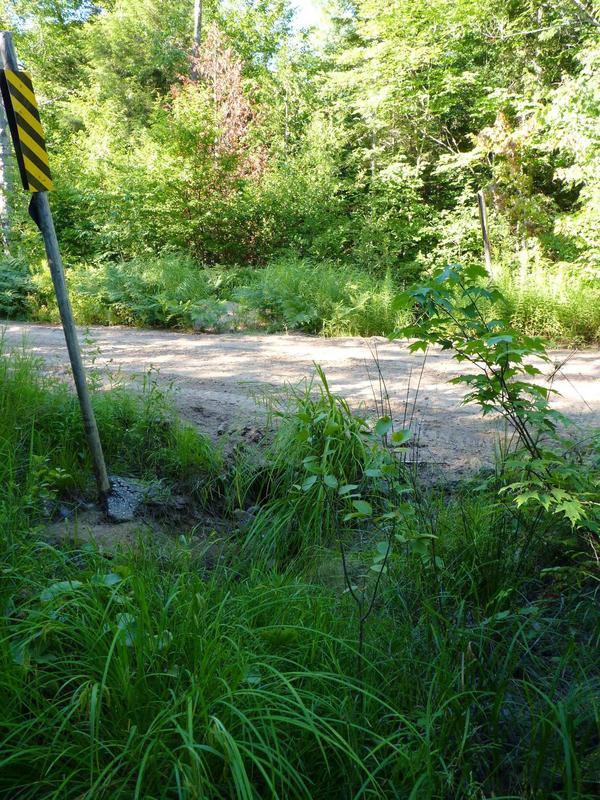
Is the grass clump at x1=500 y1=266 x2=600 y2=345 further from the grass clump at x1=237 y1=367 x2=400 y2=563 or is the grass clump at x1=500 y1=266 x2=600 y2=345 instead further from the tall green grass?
the tall green grass

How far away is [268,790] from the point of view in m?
1.69

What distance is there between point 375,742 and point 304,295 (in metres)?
8.77

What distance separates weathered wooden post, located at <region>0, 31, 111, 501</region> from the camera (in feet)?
10.2

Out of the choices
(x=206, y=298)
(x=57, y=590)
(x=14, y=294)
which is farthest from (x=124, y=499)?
(x=14, y=294)

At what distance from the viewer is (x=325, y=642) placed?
2213 mm

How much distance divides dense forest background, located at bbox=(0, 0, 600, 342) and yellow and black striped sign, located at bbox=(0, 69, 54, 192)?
21.3 feet

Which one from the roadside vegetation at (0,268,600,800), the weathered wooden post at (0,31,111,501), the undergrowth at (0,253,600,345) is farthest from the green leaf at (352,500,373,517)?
the undergrowth at (0,253,600,345)

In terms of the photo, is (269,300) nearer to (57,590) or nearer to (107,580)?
(107,580)

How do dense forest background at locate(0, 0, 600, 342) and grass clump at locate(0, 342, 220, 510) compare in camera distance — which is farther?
dense forest background at locate(0, 0, 600, 342)

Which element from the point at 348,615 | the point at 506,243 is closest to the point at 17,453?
the point at 348,615

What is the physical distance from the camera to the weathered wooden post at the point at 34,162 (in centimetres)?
311

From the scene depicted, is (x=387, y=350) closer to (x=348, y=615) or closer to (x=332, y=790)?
(x=348, y=615)

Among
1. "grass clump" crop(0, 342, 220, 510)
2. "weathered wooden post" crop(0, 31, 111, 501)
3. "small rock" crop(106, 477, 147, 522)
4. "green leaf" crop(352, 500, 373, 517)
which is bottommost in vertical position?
"small rock" crop(106, 477, 147, 522)

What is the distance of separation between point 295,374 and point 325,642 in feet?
14.1
